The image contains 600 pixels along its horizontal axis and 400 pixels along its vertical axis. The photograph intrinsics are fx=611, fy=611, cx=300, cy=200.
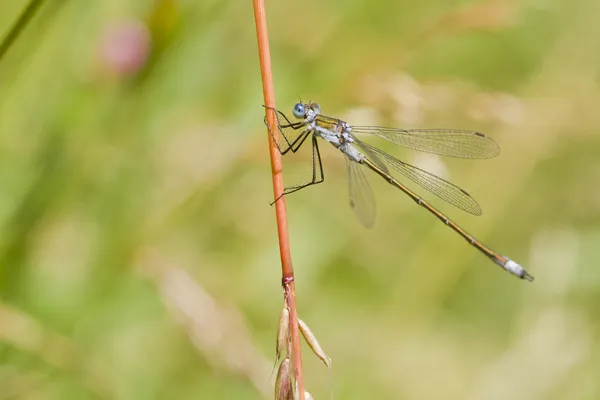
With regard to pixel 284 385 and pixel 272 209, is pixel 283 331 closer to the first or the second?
pixel 284 385

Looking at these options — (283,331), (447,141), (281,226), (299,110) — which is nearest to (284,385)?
(283,331)

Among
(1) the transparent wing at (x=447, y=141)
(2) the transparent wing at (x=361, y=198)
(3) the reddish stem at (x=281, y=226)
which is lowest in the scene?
(3) the reddish stem at (x=281, y=226)

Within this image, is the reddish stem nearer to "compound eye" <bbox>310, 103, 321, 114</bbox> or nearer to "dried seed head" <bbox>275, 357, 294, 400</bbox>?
"dried seed head" <bbox>275, 357, 294, 400</bbox>

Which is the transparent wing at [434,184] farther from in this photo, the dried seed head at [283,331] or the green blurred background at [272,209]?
the dried seed head at [283,331]

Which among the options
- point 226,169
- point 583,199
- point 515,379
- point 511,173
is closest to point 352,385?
point 515,379

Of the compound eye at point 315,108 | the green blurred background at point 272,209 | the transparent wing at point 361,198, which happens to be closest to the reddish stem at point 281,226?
the green blurred background at point 272,209

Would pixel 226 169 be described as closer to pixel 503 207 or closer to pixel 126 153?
pixel 126 153
